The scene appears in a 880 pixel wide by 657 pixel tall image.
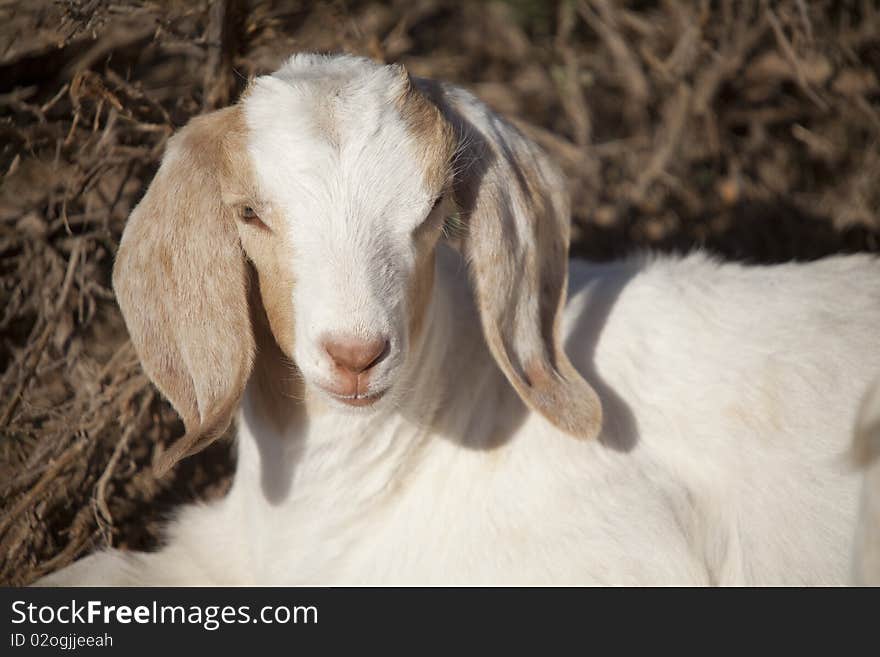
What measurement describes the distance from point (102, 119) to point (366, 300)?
1.81 meters

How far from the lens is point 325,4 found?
13.9 ft

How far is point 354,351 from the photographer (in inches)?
97.7

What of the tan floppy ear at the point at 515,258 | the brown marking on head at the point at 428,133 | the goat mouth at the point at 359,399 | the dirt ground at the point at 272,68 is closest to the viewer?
the goat mouth at the point at 359,399

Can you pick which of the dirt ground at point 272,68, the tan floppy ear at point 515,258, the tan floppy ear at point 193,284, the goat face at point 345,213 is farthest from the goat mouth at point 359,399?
the dirt ground at point 272,68

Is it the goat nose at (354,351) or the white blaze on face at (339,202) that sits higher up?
the white blaze on face at (339,202)

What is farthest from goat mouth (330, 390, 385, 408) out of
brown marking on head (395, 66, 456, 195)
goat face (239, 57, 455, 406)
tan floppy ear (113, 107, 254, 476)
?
brown marking on head (395, 66, 456, 195)

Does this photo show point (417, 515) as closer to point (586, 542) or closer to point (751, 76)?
point (586, 542)

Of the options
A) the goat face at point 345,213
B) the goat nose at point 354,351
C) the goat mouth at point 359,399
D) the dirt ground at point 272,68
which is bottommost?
A: the dirt ground at point 272,68

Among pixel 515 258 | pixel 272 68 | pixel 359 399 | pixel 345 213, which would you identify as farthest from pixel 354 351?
pixel 272 68

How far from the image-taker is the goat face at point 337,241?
8.45 feet

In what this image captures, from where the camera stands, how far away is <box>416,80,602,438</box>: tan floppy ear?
9.51 ft

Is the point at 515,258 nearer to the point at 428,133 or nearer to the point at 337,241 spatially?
the point at 428,133

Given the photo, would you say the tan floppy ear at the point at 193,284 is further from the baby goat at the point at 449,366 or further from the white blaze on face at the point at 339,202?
the white blaze on face at the point at 339,202

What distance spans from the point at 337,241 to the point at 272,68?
169cm
